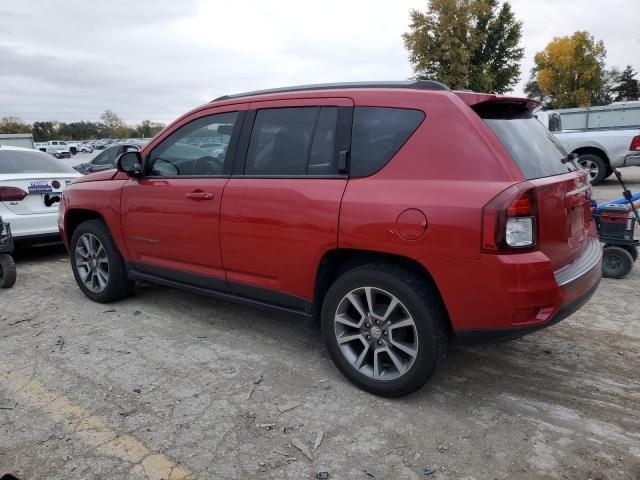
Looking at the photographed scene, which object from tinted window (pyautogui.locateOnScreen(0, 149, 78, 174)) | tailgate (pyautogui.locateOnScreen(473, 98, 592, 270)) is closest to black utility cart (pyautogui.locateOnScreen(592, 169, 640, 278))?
tailgate (pyautogui.locateOnScreen(473, 98, 592, 270))

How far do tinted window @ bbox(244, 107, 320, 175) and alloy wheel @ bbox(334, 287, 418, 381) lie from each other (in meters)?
0.92

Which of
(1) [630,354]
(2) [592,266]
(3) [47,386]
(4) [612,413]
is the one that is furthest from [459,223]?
(3) [47,386]

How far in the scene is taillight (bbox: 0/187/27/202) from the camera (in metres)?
6.04

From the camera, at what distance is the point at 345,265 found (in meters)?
3.20

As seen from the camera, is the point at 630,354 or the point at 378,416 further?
the point at 630,354

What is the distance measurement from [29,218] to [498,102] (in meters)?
5.72

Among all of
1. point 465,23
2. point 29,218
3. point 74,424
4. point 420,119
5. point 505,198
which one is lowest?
point 74,424

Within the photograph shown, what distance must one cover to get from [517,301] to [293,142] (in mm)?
1748

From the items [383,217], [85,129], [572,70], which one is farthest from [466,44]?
[85,129]

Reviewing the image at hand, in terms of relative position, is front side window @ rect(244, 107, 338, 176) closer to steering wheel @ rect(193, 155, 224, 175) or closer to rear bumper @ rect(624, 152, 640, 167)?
steering wheel @ rect(193, 155, 224, 175)

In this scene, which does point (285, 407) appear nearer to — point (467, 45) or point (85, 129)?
point (467, 45)

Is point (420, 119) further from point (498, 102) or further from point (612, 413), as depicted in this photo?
point (612, 413)

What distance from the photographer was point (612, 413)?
2.80 meters

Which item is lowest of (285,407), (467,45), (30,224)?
(285,407)
